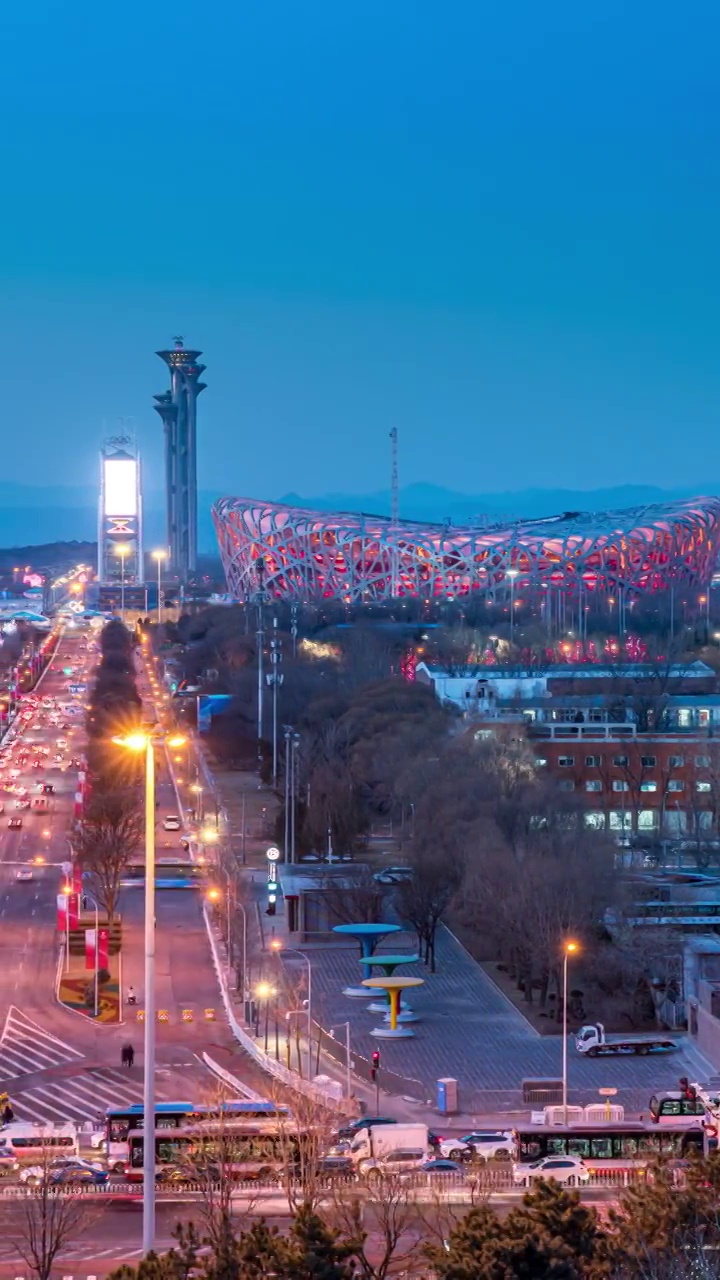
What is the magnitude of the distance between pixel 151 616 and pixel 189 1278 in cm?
14243

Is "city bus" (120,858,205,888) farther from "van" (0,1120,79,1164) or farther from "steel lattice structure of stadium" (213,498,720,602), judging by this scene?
"steel lattice structure of stadium" (213,498,720,602)

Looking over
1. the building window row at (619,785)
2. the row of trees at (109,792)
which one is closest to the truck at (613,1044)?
the row of trees at (109,792)

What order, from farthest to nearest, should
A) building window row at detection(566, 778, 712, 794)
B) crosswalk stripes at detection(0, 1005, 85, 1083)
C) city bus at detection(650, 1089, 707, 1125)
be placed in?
building window row at detection(566, 778, 712, 794), crosswalk stripes at detection(0, 1005, 85, 1083), city bus at detection(650, 1089, 707, 1125)

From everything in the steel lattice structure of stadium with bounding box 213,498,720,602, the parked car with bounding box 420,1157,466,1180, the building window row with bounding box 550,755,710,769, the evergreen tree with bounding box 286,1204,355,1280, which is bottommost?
the parked car with bounding box 420,1157,466,1180

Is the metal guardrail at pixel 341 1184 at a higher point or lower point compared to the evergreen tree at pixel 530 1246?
lower

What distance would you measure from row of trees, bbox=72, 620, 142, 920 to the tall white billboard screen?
93.2m

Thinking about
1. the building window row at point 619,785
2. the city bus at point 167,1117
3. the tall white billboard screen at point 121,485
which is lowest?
the city bus at point 167,1117

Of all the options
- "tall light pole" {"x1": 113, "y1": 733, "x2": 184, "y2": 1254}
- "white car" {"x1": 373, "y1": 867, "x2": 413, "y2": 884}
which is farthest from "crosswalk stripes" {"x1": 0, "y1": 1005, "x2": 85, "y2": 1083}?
"tall light pole" {"x1": 113, "y1": 733, "x2": 184, "y2": 1254}

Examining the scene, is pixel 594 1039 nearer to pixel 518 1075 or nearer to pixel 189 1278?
pixel 518 1075

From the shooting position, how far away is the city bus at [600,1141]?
996 inches

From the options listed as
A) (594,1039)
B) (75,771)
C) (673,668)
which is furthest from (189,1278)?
(673,668)

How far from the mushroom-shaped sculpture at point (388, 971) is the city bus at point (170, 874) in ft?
34.7

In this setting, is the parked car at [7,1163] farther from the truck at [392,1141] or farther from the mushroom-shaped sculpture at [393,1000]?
the mushroom-shaped sculpture at [393,1000]

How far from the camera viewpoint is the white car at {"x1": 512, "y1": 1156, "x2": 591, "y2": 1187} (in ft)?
79.6
